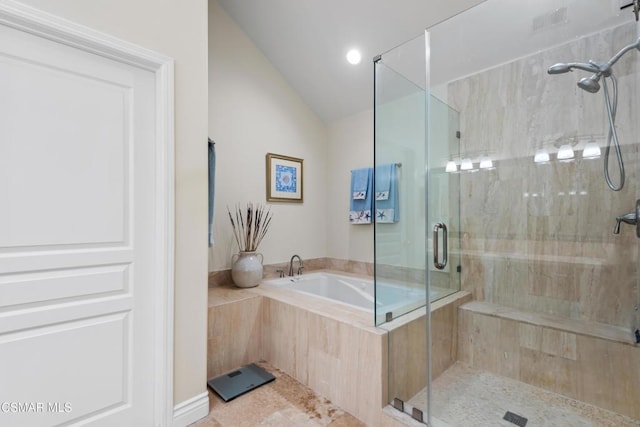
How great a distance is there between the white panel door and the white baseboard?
0.13 m

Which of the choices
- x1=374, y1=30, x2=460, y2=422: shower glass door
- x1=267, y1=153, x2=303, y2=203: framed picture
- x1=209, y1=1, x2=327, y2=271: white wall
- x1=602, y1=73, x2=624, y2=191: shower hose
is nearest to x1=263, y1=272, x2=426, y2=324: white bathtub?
x1=374, y1=30, x2=460, y2=422: shower glass door

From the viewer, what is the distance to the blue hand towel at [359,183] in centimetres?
314

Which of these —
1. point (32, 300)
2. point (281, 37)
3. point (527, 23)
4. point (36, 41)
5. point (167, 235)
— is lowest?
point (32, 300)

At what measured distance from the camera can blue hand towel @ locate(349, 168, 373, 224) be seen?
3.11m

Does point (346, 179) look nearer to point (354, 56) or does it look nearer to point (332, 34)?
point (354, 56)

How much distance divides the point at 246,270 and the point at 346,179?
1.63m

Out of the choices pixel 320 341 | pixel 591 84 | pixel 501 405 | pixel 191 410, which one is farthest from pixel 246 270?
pixel 591 84

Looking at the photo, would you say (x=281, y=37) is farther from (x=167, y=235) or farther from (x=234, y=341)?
(x=234, y=341)

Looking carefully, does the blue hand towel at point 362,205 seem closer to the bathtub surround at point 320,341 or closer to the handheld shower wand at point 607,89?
the bathtub surround at point 320,341

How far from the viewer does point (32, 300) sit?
3.94ft

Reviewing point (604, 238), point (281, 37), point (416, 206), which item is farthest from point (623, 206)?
point (281, 37)

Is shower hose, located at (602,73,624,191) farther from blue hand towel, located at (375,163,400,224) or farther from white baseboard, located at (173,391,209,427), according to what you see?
white baseboard, located at (173,391,209,427)

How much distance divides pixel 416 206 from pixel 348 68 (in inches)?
65.4

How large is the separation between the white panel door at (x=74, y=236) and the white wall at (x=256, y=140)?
1.20 metres
